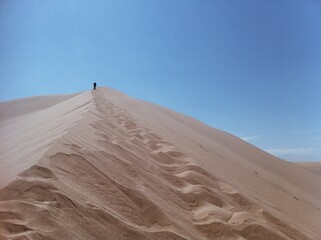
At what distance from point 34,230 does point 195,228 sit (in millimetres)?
1343

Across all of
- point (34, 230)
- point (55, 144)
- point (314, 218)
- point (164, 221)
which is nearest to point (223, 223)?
point (164, 221)

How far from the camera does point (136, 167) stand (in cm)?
Result: 365

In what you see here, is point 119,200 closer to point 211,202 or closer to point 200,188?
point 211,202

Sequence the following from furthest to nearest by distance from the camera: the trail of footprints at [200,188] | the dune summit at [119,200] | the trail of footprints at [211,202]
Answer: the trail of footprints at [200,188] → the trail of footprints at [211,202] → the dune summit at [119,200]

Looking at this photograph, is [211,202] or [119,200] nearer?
[119,200]

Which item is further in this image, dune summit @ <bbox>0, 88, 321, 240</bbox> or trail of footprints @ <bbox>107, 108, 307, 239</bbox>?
trail of footprints @ <bbox>107, 108, 307, 239</bbox>

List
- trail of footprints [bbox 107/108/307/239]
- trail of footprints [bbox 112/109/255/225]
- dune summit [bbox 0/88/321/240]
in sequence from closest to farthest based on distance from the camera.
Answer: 1. dune summit [bbox 0/88/321/240]
2. trail of footprints [bbox 107/108/307/239]
3. trail of footprints [bbox 112/109/255/225]

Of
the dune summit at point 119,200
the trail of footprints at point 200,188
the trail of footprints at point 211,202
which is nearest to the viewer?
the dune summit at point 119,200

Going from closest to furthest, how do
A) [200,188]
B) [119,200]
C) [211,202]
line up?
[119,200]
[211,202]
[200,188]

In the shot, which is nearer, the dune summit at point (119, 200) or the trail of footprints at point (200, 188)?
the dune summit at point (119, 200)

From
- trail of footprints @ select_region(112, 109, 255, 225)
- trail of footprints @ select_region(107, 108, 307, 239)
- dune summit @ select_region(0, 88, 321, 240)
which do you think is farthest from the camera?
trail of footprints @ select_region(112, 109, 255, 225)

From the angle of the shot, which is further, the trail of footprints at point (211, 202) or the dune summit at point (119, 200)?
the trail of footprints at point (211, 202)

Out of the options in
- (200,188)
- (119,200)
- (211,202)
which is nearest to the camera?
(119,200)

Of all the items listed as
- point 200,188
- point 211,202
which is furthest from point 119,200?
point 200,188
